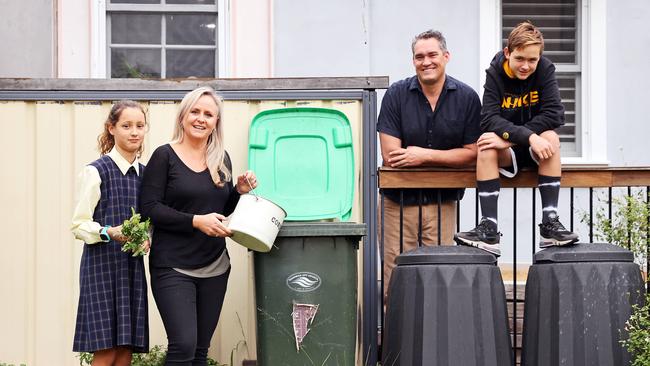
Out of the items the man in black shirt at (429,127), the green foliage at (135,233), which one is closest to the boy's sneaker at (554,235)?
the man in black shirt at (429,127)

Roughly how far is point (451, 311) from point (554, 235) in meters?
0.65

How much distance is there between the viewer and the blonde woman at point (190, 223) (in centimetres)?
464

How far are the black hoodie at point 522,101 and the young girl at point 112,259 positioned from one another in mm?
1781

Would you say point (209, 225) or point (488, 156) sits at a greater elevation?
point (488, 156)

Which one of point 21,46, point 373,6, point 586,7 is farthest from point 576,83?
point 21,46

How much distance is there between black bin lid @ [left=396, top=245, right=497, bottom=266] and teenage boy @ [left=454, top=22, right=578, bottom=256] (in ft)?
0.43

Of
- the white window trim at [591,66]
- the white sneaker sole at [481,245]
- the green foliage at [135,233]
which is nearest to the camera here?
the green foliage at [135,233]

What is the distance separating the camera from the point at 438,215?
5684 millimetres

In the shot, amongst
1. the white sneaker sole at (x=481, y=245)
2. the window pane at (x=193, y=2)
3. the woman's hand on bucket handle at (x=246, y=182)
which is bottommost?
the white sneaker sole at (x=481, y=245)

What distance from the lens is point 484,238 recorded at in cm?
512

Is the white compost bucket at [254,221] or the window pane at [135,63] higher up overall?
the window pane at [135,63]

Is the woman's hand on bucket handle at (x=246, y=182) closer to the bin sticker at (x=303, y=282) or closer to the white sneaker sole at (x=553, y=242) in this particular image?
the bin sticker at (x=303, y=282)

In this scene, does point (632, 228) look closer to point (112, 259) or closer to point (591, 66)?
point (112, 259)

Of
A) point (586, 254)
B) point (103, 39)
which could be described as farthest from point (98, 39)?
point (586, 254)
